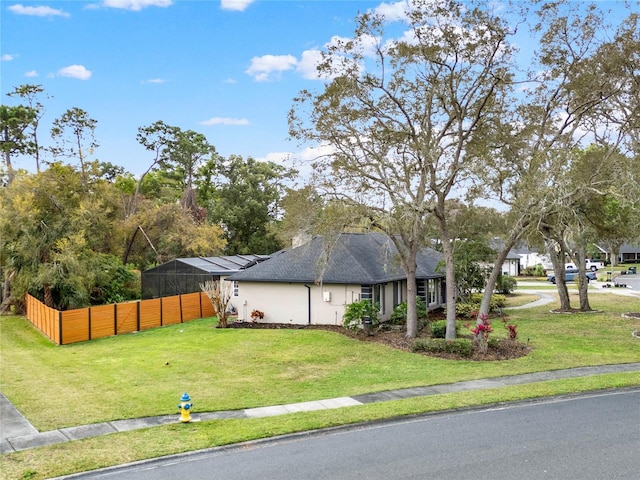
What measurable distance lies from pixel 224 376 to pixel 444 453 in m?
7.95

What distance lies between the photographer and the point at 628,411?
10602 mm

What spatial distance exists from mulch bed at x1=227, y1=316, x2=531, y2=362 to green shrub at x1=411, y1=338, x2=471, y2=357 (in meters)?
0.18

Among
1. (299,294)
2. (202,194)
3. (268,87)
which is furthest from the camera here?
(202,194)

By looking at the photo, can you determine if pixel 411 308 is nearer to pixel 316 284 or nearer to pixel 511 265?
pixel 316 284

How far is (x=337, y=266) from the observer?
24297 mm

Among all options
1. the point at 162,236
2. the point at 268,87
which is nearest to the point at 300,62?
the point at 268,87

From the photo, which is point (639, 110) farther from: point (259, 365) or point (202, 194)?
point (202, 194)

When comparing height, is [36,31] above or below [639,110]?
above

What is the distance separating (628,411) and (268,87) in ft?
56.5

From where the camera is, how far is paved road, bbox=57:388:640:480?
7680 mm

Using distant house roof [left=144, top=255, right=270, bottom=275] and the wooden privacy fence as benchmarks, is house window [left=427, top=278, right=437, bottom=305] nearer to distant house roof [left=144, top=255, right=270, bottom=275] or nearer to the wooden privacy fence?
distant house roof [left=144, top=255, right=270, bottom=275]

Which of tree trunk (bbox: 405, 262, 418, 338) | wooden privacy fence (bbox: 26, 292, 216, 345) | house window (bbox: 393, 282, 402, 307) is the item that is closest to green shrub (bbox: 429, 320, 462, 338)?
tree trunk (bbox: 405, 262, 418, 338)

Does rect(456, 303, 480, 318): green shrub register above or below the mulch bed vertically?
above

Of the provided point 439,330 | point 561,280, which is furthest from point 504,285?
point 439,330
